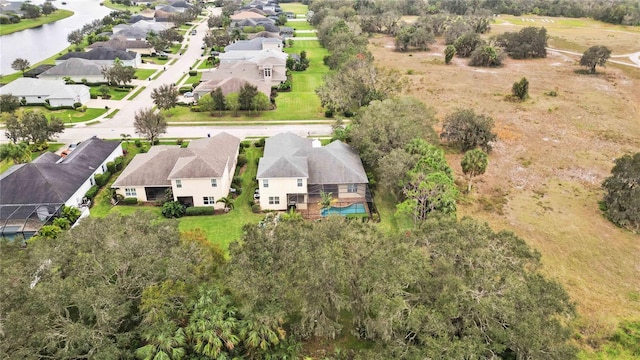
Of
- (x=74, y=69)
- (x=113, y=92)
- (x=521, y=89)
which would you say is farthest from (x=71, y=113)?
(x=521, y=89)

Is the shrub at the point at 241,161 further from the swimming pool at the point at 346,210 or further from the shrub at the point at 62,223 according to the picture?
the shrub at the point at 62,223

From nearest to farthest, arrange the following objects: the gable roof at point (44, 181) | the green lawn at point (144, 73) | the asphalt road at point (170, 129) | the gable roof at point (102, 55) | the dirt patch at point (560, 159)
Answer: the dirt patch at point (560, 159) < the gable roof at point (44, 181) < the asphalt road at point (170, 129) < the green lawn at point (144, 73) < the gable roof at point (102, 55)

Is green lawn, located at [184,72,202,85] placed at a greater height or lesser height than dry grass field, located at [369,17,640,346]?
greater

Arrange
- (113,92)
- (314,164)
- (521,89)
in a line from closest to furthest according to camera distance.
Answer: (314,164), (521,89), (113,92)

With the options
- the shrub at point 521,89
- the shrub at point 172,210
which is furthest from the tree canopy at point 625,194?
the shrub at point 172,210

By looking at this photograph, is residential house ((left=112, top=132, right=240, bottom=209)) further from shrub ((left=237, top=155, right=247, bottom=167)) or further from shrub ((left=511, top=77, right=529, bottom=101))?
shrub ((left=511, top=77, right=529, bottom=101))

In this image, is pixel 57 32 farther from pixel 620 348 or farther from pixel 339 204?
pixel 620 348

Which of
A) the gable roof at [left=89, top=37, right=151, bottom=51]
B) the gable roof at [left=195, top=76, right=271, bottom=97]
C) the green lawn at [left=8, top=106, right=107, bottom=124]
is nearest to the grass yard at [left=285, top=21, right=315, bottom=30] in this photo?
the gable roof at [left=89, top=37, right=151, bottom=51]

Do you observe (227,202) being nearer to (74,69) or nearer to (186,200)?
(186,200)
